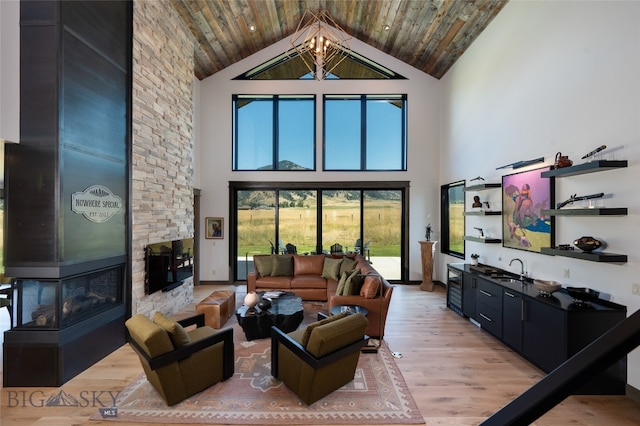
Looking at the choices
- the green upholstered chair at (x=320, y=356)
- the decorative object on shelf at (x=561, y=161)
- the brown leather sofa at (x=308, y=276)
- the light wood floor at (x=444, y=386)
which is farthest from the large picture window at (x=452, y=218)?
the green upholstered chair at (x=320, y=356)

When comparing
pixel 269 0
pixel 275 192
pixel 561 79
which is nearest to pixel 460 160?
pixel 561 79

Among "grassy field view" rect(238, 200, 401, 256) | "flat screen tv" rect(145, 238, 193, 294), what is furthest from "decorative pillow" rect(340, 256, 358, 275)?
"flat screen tv" rect(145, 238, 193, 294)

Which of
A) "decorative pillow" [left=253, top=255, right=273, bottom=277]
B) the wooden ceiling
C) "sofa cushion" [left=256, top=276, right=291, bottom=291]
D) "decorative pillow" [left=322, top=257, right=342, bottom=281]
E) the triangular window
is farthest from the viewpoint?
the triangular window

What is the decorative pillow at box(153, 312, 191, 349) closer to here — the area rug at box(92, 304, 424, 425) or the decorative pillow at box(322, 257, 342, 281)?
the area rug at box(92, 304, 424, 425)

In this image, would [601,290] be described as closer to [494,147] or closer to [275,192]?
[494,147]

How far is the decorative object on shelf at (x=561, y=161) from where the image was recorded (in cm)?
364

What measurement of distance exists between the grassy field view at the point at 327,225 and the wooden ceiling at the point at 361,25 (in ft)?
12.0

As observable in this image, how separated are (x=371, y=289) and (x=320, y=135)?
471 centimetres

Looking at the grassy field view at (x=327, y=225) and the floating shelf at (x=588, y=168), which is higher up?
the floating shelf at (x=588, y=168)

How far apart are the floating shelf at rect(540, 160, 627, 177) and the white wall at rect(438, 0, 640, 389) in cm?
10

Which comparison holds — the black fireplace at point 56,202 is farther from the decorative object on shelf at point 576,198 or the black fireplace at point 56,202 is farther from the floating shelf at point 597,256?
the decorative object on shelf at point 576,198

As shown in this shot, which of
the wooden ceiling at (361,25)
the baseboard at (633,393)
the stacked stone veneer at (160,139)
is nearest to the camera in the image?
the baseboard at (633,393)

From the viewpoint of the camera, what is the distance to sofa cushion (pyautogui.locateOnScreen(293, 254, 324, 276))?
6383 millimetres

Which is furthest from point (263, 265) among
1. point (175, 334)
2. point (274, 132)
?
point (274, 132)
